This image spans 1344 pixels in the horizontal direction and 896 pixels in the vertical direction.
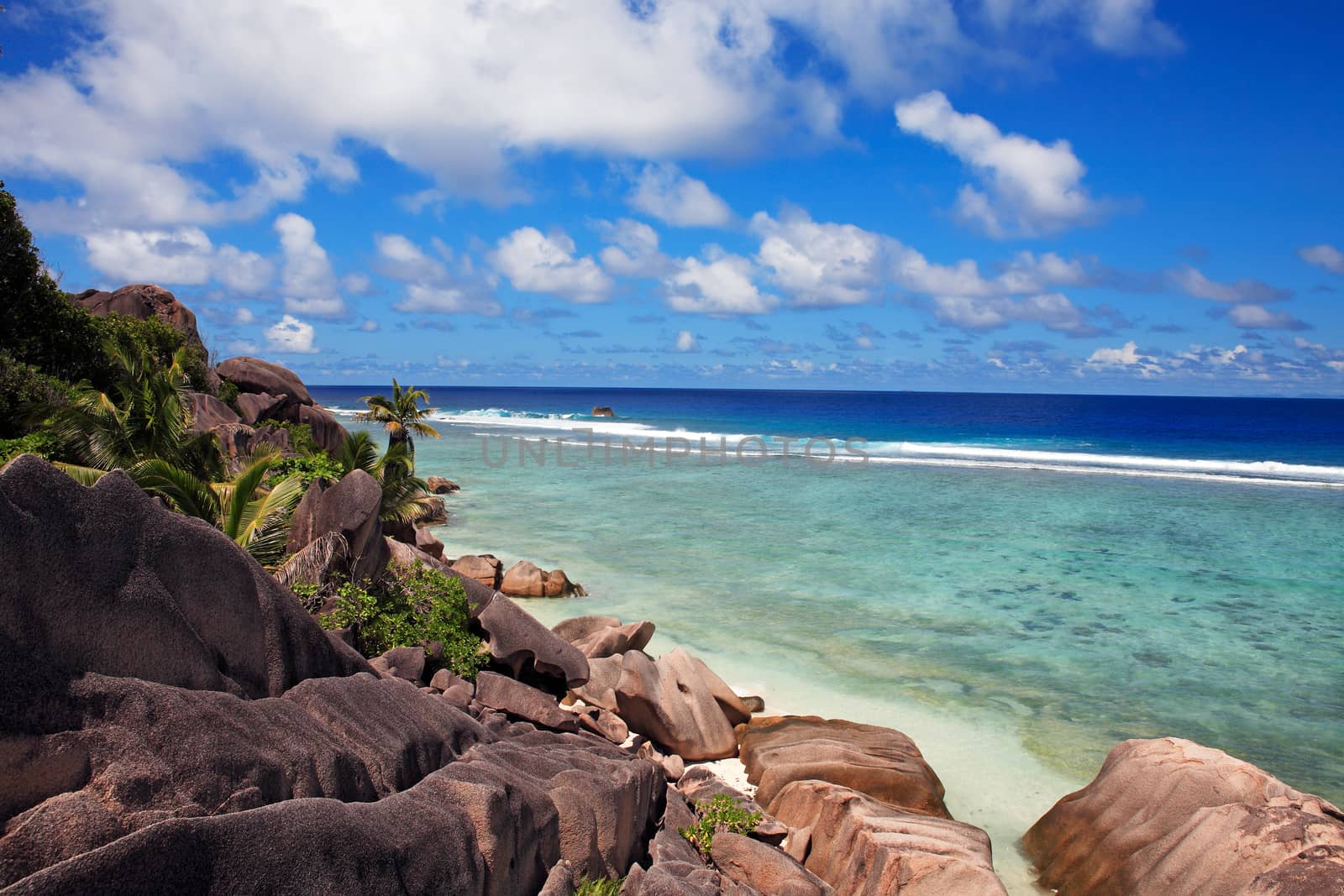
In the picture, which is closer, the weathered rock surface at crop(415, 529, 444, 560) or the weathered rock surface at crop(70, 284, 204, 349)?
the weathered rock surface at crop(415, 529, 444, 560)

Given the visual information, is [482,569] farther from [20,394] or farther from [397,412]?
[397,412]

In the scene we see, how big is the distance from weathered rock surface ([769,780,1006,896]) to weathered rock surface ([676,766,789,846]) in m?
0.15

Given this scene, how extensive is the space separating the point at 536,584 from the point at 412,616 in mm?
6487

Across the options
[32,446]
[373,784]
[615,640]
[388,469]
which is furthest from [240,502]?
[388,469]

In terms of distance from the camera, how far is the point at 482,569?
1694 centimetres

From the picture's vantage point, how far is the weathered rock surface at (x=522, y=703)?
28.8 ft

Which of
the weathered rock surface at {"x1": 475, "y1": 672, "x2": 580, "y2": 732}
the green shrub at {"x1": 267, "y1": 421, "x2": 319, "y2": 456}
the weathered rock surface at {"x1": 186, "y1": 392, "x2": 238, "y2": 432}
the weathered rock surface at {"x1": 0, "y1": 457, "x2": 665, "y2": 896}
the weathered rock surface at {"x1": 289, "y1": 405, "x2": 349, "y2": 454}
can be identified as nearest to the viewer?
the weathered rock surface at {"x1": 0, "y1": 457, "x2": 665, "y2": 896}

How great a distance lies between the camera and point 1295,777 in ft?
31.0

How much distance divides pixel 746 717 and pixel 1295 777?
21.8 feet

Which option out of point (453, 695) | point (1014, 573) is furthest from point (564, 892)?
point (1014, 573)

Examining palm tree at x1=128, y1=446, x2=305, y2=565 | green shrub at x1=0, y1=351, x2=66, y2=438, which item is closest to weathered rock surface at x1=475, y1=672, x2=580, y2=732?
palm tree at x1=128, y1=446, x2=305, y2=565

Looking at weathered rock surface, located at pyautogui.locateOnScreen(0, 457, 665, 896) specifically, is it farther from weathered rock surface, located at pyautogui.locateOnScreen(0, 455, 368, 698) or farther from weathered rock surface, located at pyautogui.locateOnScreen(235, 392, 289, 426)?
weathered rock surface, located at pyautogui.locateOnScreen(235, 392, 289, 426)

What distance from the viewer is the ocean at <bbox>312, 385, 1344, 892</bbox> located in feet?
35.3

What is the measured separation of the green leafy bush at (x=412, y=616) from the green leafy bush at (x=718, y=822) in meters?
3.78
